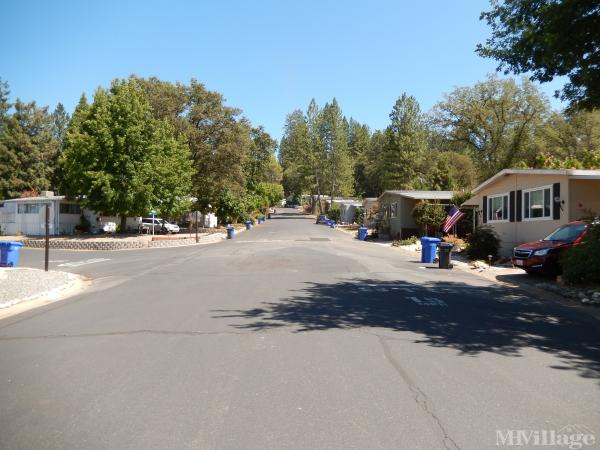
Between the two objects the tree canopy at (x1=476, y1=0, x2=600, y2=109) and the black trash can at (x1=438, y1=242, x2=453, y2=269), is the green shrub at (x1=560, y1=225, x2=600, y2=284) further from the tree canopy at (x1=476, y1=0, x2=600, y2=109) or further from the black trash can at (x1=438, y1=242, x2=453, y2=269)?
the black trash can at (x1=438, y1=242, x2=453, y2=269)

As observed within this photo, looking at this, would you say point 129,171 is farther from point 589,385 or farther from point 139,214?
point 589,385

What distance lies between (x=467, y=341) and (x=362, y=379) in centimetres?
258

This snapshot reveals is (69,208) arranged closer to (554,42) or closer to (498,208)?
(498,208)

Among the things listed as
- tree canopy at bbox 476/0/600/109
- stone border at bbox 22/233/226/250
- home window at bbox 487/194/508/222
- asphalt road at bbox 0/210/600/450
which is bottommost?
asphalt road at bbox 0/210/600/450

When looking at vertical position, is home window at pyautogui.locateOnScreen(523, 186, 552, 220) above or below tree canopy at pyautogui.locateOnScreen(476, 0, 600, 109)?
below

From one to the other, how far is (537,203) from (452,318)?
13.2 m

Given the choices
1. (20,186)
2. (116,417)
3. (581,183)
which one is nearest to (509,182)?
(581,183)

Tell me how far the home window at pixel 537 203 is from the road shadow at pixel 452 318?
793cm

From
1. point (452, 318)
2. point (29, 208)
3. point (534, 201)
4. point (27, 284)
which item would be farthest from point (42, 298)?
point (29, 208)

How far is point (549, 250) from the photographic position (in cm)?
1493

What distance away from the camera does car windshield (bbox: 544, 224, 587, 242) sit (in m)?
15.3

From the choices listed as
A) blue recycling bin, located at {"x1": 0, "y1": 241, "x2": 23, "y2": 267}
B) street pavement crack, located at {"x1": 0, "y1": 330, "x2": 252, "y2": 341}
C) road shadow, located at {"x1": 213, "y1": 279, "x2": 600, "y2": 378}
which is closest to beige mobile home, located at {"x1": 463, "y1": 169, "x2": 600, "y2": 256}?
road shadow, located at {"x1": 213, "y1": 279, "x2": 600, "y2": 378}

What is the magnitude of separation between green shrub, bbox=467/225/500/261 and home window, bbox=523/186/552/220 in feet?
5.12

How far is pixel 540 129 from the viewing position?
46.8 m
